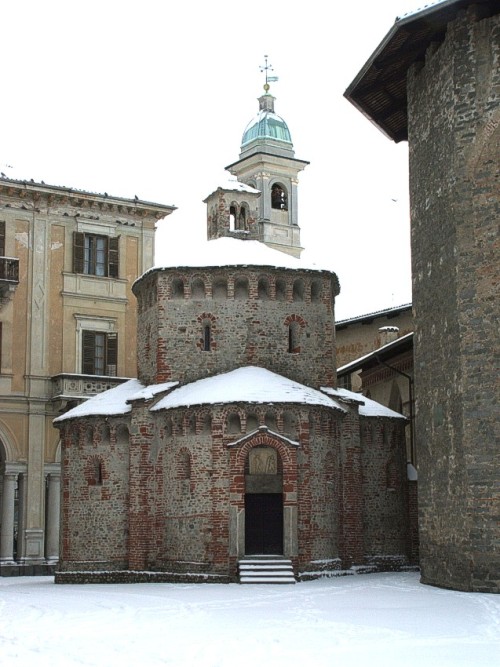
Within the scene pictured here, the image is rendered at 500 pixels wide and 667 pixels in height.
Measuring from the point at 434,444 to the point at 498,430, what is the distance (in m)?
2.28

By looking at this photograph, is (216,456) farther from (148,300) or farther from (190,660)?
(190,660)

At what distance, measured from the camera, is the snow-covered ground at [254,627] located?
13.7 m

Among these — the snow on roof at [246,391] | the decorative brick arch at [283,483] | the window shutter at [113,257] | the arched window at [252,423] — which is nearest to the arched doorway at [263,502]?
the decorative brick arch at [283,483]

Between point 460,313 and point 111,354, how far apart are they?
60.4 ft

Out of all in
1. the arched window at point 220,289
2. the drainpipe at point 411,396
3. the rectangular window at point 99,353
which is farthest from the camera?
the rectangular window at point 99,353

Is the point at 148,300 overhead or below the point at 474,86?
below

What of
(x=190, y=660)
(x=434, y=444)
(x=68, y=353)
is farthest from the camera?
(x=68, y=353)

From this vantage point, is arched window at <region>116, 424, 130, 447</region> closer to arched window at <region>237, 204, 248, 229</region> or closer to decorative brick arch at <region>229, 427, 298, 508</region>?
decorative brick arch at <region>229, 427, 298, 508</region>

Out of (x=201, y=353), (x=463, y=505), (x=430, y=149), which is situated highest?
(x=430, y=149)

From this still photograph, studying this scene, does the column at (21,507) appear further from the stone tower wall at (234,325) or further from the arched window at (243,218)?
the arched window at (243,218)

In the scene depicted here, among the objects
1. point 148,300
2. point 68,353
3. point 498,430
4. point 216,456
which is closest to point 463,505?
point 498,430

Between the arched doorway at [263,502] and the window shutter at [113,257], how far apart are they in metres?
13.5

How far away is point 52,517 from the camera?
121 ft

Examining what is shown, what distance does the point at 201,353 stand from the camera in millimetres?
30328
